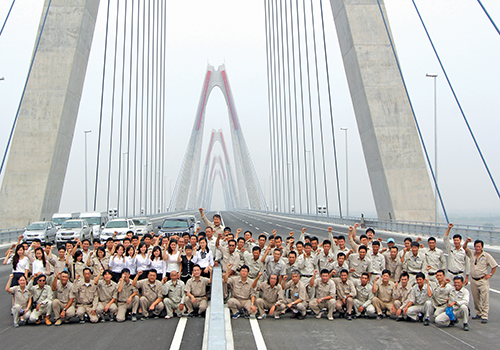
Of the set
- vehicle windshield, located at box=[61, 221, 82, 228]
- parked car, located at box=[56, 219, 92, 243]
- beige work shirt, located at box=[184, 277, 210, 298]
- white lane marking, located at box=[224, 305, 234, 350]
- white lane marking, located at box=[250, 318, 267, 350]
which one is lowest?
white lane marking, located at box=[250, 318, 267, 350]

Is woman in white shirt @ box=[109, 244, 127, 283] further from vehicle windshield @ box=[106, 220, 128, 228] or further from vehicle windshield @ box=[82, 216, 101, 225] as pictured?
vehicle windshield @ box=[82, 216, 101, 225]

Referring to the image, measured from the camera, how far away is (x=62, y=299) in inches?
354

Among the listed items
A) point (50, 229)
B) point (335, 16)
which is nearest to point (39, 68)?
point (50, 229)

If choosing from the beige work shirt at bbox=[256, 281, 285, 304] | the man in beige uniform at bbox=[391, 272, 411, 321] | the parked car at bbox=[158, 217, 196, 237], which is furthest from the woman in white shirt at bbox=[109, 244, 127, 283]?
the parked car at bbox=[158, 217, 196, 237]

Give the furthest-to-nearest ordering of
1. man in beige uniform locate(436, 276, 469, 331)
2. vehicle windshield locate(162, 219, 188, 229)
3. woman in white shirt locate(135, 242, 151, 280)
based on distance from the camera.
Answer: vehicle windshield locate(162, 219, 188, 229), woman in white shirt locate(135, 242, 151, 280), man in beige uniform locate(436, 276, 469, 331)

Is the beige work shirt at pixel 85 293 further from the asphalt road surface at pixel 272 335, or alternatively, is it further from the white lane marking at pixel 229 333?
the white lane marking at pixel 229 333

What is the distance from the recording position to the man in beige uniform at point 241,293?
30.1ft

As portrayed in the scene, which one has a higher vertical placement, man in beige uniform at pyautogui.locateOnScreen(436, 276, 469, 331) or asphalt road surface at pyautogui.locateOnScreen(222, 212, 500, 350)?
man in beige uniform at pyautogui.locateOnScreen(436, 276, 469, 331)

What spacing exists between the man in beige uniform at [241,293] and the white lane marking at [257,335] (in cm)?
31

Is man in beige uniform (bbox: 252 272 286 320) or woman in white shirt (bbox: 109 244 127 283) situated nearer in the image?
man in beige uniform (bbox: 252 272 286 320)

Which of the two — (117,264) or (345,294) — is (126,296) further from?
(345,294)

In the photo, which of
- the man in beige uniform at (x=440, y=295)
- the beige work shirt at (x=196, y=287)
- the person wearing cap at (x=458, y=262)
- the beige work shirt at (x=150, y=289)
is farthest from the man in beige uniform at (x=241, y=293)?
the person wearing cap at (x=458, y=262)

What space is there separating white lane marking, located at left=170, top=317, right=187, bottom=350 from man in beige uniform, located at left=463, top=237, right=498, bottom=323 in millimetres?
4950

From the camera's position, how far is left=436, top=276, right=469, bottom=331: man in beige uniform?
8.25 m
